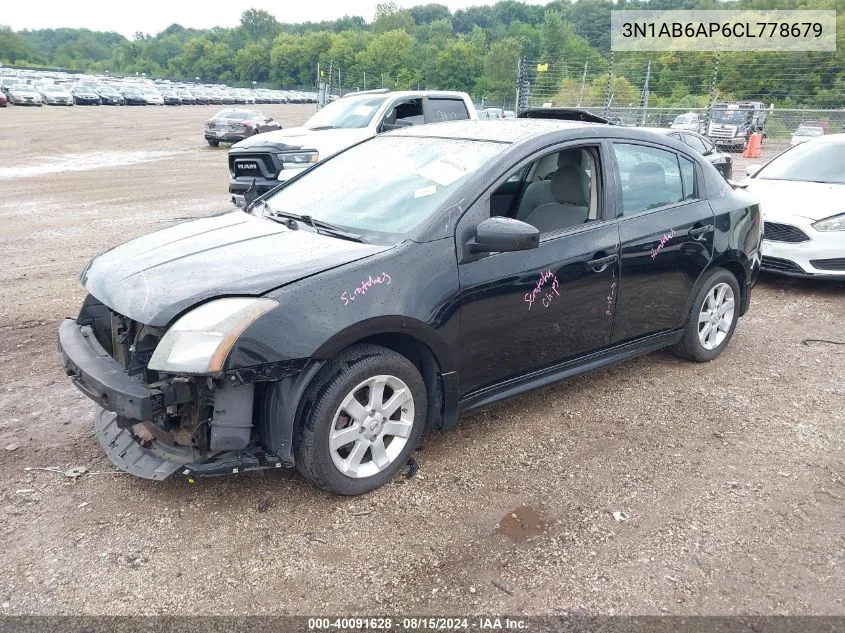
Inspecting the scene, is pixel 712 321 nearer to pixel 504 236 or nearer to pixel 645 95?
pixel 504 236

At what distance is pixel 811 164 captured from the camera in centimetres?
762

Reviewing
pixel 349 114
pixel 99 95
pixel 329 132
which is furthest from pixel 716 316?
pixel 99 95

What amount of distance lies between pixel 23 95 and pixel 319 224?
46.9m

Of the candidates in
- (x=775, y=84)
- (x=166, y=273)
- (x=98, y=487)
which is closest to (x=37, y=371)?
(x=98, y=487)

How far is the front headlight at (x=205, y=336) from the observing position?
2670 millimetres

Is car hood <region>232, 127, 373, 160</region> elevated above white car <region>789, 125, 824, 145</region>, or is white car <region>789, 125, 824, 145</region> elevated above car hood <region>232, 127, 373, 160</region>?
white car <region>789, 125, 824, 145</region>

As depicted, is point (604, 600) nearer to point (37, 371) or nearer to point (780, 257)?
point (37, 371)

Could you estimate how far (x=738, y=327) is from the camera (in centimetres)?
571

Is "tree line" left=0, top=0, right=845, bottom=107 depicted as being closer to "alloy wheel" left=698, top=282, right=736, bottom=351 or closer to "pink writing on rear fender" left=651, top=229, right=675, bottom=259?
"alloy wheel" left=698, top=282, right=736, bottom=351

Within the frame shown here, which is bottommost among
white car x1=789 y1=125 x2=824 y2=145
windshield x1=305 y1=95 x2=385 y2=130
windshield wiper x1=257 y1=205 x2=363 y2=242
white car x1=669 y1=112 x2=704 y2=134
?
windshield wiper x1=257 y1=205 x2=363 y2=242

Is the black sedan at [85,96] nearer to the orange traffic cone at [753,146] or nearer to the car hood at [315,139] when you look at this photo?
the orange traffic cone at [753,146]

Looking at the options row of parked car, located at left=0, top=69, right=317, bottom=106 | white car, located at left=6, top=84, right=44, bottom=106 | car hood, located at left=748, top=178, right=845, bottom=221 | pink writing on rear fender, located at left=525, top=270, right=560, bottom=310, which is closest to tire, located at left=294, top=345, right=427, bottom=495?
pink writing on rear fender, located at left=525, top=270, right=560, bottom=310

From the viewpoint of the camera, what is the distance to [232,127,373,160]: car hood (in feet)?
30.6

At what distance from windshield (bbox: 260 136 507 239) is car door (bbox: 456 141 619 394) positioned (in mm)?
231
